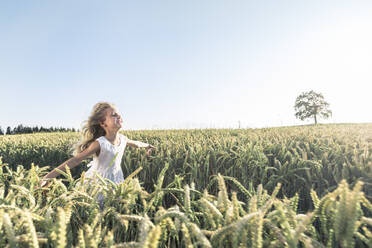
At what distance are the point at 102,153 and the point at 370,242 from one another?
3.35m

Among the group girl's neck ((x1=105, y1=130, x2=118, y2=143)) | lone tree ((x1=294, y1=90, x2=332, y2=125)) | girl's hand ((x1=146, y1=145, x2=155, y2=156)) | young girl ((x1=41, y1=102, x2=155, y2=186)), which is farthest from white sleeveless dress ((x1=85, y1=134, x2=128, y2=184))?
lone tree ((x1=294, y1=90, x2=332, y2=125))

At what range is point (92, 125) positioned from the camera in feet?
13.6

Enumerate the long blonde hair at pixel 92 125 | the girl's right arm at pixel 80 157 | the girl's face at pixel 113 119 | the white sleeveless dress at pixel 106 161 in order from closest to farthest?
the girl's right arm at pixel 80 157
the white sleeveless dress at pixel 106 161
the girl's face at pixel 113 119
the long blonde hair at pixel 92 125

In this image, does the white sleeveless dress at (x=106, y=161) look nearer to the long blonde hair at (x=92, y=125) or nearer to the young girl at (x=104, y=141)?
the young girl at (x=104, y=141)

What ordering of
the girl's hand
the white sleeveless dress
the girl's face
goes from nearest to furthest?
the white sleeveless dress, the girl's hand, the girl's face

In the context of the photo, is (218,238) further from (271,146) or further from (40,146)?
(40,146)

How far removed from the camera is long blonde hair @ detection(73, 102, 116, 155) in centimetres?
408

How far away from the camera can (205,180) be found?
311cm

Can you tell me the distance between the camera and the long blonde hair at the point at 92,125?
4.08 meters

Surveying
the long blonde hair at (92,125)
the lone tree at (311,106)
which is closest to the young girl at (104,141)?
the long blonde hair at (92,125)

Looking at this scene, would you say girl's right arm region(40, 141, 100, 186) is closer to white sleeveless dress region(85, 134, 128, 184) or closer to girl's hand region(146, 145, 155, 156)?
white sleeveless dress region(85, 134, 128, 184)

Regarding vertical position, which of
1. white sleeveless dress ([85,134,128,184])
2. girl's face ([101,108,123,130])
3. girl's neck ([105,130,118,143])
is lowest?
white sleeveless dress ([85,134,128,184])

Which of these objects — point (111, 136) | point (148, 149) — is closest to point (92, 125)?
point (111, 136)

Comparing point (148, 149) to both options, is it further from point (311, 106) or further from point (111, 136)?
point (311, 106)
